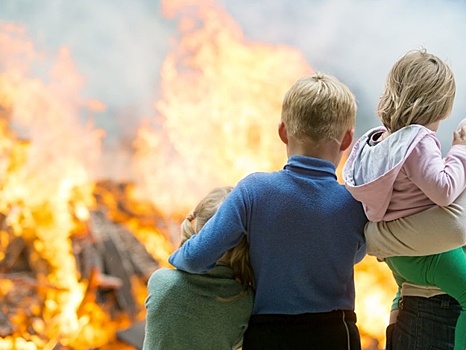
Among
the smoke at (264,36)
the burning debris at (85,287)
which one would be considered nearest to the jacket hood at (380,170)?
the smoke at (264,36)

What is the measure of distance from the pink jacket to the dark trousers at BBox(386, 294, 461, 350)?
0.64 feet

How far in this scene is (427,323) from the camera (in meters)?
1.05

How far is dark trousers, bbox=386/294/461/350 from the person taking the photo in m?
1.02

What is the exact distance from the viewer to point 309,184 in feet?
3.39

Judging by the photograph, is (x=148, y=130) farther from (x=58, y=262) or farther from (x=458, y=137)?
(x=458, y=137)

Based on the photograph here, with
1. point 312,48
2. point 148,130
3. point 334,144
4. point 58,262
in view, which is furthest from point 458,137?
point 58,262

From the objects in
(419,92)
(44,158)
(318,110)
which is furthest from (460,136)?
(44,158)

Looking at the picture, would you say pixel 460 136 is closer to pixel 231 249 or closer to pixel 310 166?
pixel 310 166

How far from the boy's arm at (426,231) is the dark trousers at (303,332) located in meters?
0.17

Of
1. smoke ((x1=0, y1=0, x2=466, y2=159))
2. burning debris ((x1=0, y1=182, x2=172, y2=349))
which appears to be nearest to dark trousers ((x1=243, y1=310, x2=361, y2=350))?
smoke ((x1=0, y1=0, x2=466, y2=159))

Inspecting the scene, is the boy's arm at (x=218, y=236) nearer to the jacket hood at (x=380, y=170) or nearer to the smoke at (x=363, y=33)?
the jacket hood at (x=380, y=170)

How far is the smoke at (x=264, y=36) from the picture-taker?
1.82 meters

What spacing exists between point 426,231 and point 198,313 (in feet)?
1.45

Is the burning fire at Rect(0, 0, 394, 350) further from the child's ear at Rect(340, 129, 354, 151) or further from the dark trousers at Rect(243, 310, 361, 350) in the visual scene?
the dark trousers at Rect(243, 310, 361, 350)
